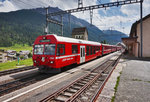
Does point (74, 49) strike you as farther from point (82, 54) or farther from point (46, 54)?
point (46, 54)

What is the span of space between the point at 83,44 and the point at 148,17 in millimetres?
17686

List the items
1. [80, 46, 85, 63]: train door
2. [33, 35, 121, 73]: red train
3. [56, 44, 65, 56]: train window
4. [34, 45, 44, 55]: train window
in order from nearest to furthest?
[33, 35, 121, 73]: red train < [56, 44, 65, 56]: train window < [34, 45, 44, 55]: train window < [80, 46, 85, 63]: train door

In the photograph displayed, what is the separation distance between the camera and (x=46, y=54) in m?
8.45

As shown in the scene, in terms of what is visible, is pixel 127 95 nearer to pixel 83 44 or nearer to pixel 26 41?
pixel 83 44

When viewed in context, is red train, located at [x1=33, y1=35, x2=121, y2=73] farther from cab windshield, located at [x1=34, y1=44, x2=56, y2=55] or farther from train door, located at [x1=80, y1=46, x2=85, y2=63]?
train door, located at [x1=80, y1=46, x2=85, y2=63]

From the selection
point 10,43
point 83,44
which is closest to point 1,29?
point 10,43

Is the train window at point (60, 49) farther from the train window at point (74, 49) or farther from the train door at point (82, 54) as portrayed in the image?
the train door at point (82, 54)

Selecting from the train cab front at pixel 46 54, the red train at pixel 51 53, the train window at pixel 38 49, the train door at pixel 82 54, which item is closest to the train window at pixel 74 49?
the red train at pixel 51 53

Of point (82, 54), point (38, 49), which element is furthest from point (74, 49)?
point (38, 49)

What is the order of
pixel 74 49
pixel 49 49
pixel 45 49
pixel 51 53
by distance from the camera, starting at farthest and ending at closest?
pixel 74 49 → pixel 45 49 → pixel 49 49 → pixel 51 53

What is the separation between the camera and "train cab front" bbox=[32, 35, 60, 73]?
820 cm

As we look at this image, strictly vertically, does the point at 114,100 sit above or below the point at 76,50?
below

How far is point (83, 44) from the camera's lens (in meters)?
13.0

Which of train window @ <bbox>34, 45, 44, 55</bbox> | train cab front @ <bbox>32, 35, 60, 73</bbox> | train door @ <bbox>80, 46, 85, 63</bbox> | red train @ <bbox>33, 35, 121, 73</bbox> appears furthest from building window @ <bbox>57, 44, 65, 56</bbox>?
train door @ <bbox>80, 46, 85, 63</bbox>
